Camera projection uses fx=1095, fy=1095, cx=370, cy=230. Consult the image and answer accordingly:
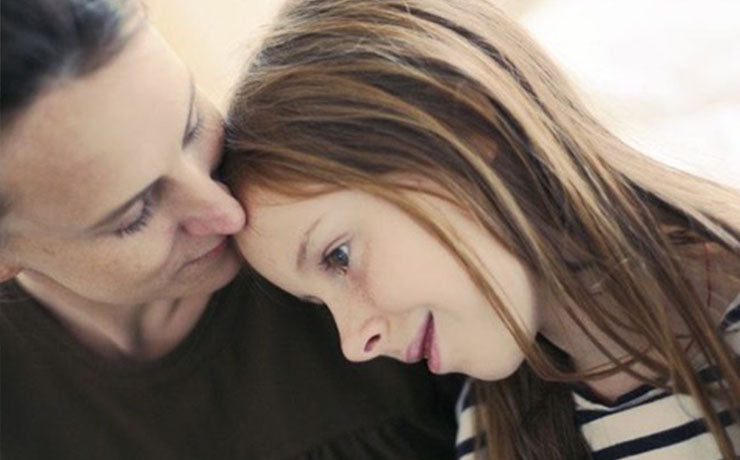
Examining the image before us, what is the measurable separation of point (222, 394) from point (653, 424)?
38 centimetres

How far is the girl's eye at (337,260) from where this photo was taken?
0.82 metres

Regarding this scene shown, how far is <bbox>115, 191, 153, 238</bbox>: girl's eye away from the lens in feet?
2.65

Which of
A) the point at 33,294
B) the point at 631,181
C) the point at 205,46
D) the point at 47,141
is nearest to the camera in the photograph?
the point at 47,141

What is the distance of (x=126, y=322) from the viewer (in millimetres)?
973

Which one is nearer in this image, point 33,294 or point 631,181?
point 631,181

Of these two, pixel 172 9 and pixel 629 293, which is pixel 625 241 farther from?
pixel 172 9

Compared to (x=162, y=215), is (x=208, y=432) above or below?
below

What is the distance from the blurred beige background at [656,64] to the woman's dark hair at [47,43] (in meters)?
0.20

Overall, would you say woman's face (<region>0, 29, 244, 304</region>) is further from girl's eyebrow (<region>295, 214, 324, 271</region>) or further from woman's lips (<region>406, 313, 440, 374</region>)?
woman's lips (<region>406, 313, 440, 374</region>)

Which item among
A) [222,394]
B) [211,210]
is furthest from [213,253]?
[222,394]

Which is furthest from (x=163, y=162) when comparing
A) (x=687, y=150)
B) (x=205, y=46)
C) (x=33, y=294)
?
(x=205, y=46)

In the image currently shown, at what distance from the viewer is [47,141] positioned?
2.39 feet

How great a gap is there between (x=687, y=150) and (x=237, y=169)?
1.39 feet

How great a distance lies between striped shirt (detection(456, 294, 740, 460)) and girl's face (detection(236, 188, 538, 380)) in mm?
119
